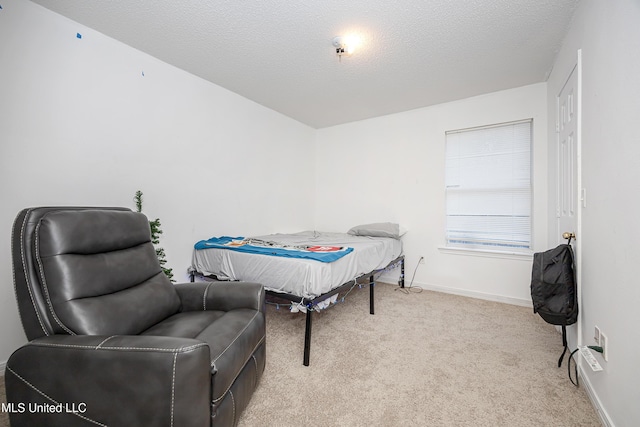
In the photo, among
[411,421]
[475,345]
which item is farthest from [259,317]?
[475,345]

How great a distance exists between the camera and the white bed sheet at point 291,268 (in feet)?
6.53

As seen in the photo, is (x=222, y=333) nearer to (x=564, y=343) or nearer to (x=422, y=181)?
(x=564, y=343)

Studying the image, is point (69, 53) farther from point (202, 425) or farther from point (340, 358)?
point (340, 358)

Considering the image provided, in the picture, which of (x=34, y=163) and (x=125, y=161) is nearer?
(x=34, y=163)

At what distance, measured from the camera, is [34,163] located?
1867 mm

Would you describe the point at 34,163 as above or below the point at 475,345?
above

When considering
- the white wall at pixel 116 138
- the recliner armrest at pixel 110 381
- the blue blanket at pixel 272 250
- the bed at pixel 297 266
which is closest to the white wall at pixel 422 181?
the bed at pixel 297 266

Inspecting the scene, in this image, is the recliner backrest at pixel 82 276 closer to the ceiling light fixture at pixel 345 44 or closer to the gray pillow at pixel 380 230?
the ceiling light fixture at pixel 345 44

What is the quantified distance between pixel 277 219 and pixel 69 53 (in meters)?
2.67

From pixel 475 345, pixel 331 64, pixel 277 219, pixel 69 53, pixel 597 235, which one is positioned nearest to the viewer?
pixel 597 235

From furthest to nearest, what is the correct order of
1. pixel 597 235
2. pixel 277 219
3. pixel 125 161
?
pixel 277 219
pixel 125 161
pixel 597 235

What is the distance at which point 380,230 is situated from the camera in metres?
3.60

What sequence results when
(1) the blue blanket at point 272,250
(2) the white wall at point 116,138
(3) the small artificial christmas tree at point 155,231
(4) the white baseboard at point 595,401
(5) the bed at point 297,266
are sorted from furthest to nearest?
(3) the small artificial christmas tree at point 155,231, (1) the blue blanket at point 272,250, (5) the bed at point 297,266, (2) the white wall at point 116,138, (4) the white baseboard at point 595,401

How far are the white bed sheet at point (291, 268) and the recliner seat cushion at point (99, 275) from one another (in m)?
0.70
